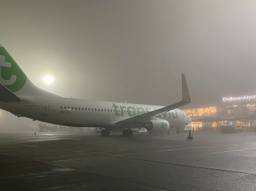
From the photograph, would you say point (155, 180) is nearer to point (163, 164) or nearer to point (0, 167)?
point (163, 164)

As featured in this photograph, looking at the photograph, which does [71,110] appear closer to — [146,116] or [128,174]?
[146,116]

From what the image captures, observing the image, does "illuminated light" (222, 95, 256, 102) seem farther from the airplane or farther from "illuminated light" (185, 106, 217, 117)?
the airplane

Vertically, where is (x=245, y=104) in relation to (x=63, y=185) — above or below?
above

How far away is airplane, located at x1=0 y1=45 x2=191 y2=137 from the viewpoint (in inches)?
1129

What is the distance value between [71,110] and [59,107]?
1.52 meters

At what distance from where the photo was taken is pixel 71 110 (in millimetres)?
32469

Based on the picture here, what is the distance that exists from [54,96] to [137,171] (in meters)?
21.6

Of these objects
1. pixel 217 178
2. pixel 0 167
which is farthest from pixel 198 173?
pixel 0 167

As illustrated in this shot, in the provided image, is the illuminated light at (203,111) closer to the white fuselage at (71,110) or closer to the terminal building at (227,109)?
the terminal building at (227,109)

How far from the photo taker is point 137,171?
1182 centimetres

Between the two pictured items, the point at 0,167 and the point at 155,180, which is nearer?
the point at 155,180

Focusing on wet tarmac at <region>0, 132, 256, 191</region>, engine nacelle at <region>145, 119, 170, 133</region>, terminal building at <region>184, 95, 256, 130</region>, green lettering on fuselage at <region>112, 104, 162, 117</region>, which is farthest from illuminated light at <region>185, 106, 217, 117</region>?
wet tarmac at <region>0, 132, 256, 191</region>

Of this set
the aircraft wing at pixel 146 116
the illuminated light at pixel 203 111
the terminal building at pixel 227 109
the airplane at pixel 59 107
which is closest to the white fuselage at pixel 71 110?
the airplane at pixel 59 107

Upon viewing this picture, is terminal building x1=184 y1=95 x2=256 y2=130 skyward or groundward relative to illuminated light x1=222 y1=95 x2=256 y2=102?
groundward
